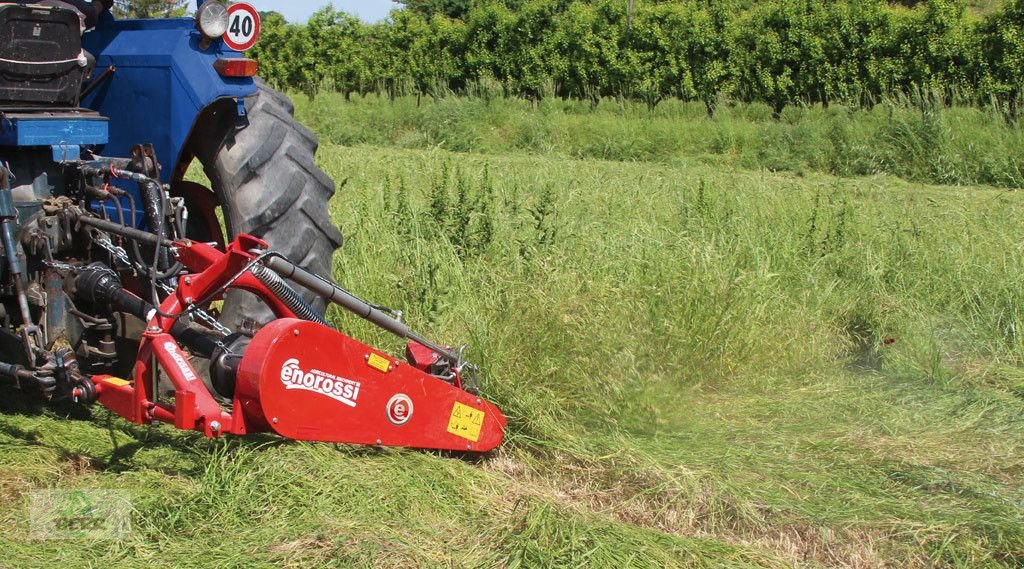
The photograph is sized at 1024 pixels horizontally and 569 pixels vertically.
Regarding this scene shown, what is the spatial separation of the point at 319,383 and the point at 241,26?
149cm

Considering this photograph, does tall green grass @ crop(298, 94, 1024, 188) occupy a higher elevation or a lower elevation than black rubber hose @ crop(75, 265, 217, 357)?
higher

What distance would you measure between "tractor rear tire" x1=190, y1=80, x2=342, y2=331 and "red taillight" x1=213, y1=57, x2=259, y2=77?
141mm

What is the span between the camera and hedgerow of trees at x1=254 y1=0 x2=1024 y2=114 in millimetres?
14805

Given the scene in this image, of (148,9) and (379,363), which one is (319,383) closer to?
(379,363)

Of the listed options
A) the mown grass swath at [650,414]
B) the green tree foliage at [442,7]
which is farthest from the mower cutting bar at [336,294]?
the green tree foliage at [442,7]

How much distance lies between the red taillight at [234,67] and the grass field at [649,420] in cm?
126

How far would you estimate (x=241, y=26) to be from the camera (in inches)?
154

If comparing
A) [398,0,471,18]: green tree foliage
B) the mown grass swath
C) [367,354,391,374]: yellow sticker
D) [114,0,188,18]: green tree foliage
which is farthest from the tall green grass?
[398,0,471,18]: green tree foliage

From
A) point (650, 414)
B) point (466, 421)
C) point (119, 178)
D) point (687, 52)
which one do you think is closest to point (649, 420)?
point (650, 414)

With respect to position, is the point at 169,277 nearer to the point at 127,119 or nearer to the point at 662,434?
→ the point at 127,119

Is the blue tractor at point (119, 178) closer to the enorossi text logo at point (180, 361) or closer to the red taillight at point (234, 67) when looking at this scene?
the red taillight at point (234, 67)

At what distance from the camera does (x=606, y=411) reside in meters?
4.04

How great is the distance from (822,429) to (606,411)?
0.81 meters

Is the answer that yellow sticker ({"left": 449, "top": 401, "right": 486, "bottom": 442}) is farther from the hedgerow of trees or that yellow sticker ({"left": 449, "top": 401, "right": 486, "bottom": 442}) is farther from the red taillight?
the hedgerow of trees
